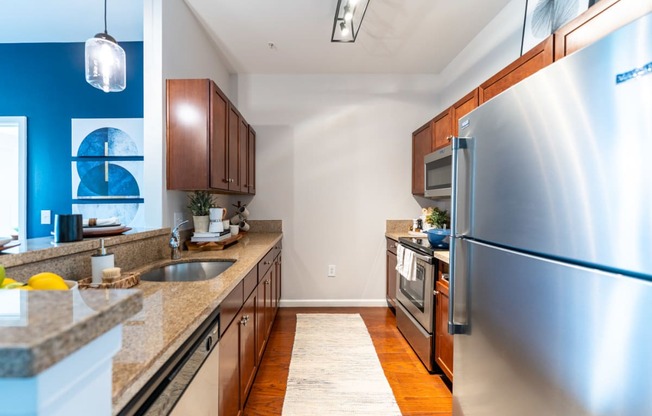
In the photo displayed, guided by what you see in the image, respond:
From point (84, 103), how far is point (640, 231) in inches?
151

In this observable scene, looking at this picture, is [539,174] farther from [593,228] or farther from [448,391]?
[448,391]

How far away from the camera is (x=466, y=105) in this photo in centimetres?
227

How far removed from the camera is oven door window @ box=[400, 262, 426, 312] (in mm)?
2270

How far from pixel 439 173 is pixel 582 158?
1.91 metres

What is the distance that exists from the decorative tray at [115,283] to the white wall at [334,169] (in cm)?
231

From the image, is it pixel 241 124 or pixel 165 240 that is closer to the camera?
pixel 165 240

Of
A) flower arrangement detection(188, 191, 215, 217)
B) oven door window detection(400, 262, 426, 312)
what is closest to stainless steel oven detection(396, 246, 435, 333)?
oven door window detection(400, 262, 426, 312)

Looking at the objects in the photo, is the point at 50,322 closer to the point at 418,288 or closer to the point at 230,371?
the point at 230,371

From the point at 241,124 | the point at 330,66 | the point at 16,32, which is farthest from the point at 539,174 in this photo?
the point at 16,32

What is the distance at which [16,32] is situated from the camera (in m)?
2.61

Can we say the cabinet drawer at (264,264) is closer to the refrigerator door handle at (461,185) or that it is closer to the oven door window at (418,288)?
the oven door window at (418,288)

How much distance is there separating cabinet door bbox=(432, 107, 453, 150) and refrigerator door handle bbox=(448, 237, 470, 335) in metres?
1.47

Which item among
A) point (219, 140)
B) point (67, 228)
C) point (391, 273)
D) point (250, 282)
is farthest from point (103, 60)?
point (391, 273)

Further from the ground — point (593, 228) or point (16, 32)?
point (16, 32)
